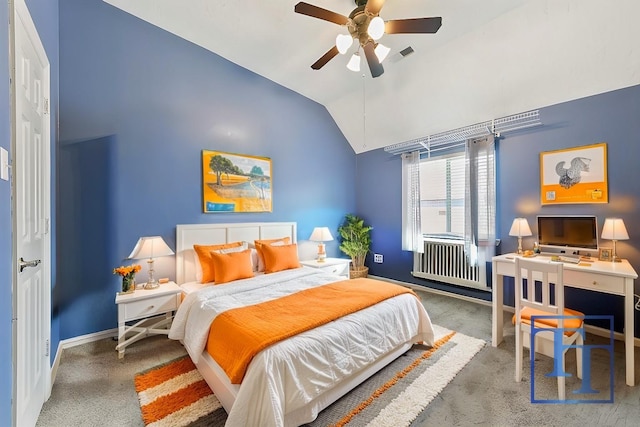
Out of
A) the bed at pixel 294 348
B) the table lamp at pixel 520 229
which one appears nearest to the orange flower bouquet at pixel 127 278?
the bed at pixel 294 348

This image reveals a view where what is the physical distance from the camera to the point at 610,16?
2344mm

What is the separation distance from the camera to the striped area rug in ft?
5.46

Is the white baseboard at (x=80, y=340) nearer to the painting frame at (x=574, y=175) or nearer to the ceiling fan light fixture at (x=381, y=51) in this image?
the ceiling fan light fixture at (x=381, y=51)

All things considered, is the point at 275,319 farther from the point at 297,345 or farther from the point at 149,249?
the point at 149,249

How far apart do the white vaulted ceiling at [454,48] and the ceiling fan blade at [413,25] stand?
620 mm

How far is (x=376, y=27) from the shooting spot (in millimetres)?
2000

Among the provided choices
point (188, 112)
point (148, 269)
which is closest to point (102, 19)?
point (188, 112)

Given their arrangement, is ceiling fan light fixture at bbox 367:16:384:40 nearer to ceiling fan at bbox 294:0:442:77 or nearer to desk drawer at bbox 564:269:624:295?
ceiling fan at bbox 294:0:442:77

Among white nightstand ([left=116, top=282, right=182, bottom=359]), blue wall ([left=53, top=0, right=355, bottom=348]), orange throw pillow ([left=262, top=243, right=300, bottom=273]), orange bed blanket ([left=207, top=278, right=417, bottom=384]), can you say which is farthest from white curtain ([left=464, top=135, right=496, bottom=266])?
white nightstand ([left=116, top=282, right=182, bottom=359])

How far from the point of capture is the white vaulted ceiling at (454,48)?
249 cm

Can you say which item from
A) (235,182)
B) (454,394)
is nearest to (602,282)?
(454,394)

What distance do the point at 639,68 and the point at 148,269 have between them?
211 inches

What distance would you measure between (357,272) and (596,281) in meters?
3.15

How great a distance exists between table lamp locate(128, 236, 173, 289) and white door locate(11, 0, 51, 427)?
0.78m
